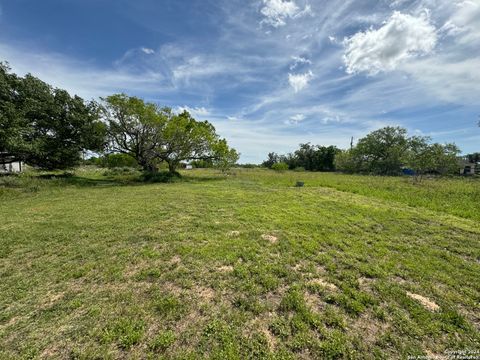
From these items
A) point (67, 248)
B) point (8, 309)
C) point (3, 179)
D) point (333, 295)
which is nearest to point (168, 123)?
point (3, 179)

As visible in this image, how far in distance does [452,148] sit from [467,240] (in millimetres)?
38156

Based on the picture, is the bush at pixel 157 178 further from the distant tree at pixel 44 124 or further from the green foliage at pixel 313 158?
the green foliage at pixel 313 158

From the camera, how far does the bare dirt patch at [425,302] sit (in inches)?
105

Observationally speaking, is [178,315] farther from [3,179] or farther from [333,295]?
[3,179]

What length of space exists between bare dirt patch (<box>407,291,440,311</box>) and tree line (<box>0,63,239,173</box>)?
16.4 metres

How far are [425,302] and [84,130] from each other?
19714 millimetres

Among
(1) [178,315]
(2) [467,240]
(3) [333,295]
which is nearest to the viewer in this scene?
(1) [178,315]

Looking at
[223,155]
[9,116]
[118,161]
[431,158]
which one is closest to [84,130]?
[9,116]

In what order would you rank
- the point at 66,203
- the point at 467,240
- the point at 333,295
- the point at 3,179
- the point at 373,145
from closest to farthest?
the point at 333,295, the point at 467,240, the point at 66,203, the point at 3,179, the point at 373,145

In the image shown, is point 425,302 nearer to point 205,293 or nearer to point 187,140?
point 205,293

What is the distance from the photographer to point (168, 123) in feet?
56.6

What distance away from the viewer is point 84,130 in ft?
48.7

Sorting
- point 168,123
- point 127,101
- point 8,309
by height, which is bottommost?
point 8,309

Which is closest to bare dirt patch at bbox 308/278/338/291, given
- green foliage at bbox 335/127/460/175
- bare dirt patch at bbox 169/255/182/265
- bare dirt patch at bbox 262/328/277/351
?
bare dirt patch at bbox 262/328/277/351
